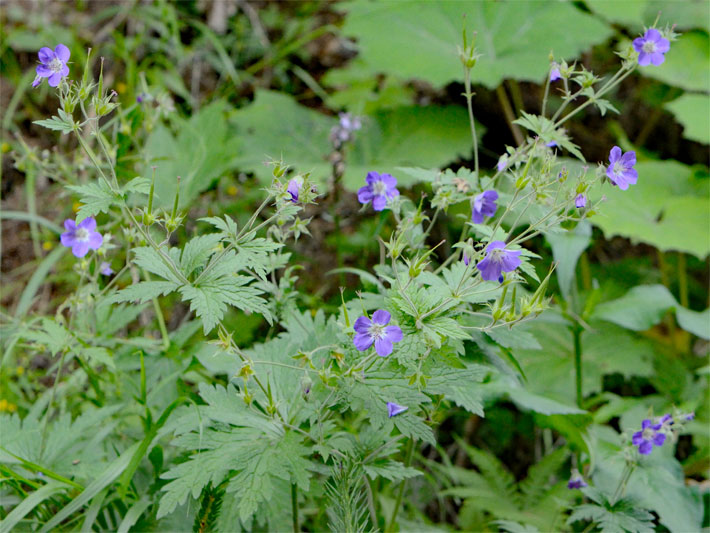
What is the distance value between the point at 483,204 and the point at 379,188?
25 centimetres

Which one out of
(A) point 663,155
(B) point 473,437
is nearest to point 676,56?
(A) point 663,155

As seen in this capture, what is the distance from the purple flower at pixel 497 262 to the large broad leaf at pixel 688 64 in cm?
223

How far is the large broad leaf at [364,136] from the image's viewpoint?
9.67 feet

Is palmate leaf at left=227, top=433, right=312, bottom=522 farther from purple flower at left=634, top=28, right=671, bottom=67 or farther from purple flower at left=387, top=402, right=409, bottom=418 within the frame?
purple flower at left=634, top=28, right=671, bottom=67

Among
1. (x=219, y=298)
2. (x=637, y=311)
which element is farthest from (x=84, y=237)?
(x=637, y=311)

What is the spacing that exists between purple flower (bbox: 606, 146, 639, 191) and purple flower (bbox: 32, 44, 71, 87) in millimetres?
1091

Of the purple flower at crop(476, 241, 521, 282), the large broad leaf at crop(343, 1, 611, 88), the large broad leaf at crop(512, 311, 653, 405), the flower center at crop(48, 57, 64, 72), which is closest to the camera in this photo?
the purple flower at crop(476, 241, 521, 282)

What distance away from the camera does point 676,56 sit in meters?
3.11

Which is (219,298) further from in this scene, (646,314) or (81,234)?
(646,314)

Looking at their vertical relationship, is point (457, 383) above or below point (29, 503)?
above

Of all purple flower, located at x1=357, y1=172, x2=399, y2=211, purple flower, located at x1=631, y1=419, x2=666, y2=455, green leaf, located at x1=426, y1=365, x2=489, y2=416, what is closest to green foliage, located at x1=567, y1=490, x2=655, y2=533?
purple flower, located at x1=631, y1=419, x2=666, y2=455

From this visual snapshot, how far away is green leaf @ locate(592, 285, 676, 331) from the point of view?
6.47 ft

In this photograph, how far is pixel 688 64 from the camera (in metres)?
3.10

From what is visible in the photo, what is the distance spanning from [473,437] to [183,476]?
1.52m
